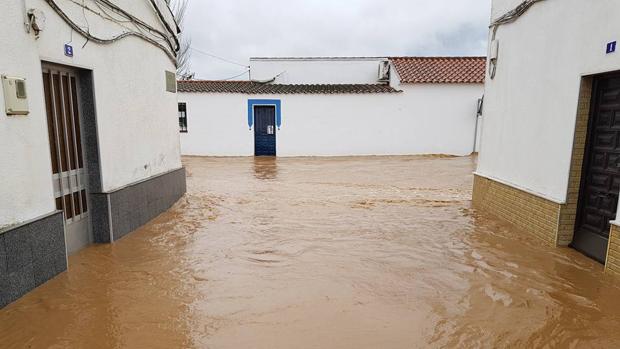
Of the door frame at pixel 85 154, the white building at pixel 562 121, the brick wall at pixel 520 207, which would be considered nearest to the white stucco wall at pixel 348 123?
the brick wall at pixel 520 207

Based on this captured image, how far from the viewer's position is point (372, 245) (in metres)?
5.34

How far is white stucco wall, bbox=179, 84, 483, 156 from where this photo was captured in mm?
16969

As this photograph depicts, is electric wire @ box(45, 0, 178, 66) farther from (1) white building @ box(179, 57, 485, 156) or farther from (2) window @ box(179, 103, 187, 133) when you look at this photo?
(2) window @ box(179, 103, 187, 133)

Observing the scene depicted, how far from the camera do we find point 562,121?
16.6 ft

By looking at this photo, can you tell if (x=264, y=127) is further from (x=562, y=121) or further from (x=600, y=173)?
(x=600, y=173)

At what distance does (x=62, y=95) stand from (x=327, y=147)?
43.6ft

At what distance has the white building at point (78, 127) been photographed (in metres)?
3.47

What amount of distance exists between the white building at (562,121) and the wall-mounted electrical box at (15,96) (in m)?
5.84

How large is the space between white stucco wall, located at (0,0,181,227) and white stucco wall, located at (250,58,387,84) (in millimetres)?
13682

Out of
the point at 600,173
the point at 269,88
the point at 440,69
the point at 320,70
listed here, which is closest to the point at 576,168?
the point at 600,173

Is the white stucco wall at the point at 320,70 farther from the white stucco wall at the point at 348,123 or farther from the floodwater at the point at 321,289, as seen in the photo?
the floodwater at the point at 321,289

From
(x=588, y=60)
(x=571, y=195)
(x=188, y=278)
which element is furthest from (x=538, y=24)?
(x=188, y=278)

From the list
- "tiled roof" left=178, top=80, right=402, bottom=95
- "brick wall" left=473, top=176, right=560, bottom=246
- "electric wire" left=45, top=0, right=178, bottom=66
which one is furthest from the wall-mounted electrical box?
"tiled roof" left=178, top=80, right=402, bottom=95

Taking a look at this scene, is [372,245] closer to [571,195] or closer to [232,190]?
[571,195]
